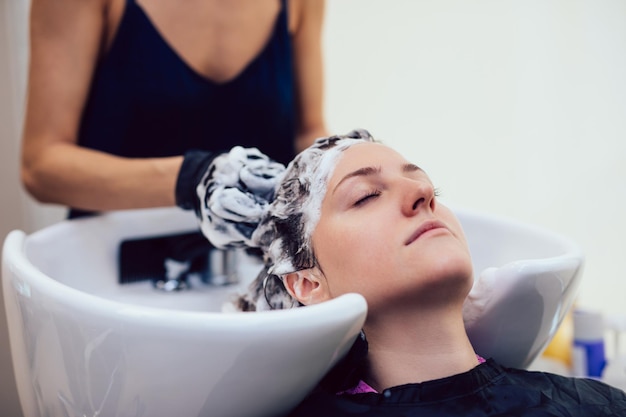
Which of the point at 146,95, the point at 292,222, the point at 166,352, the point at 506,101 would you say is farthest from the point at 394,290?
the point at 506,101

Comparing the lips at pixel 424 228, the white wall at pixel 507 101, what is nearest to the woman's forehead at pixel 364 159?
the lips at pixel 424 228

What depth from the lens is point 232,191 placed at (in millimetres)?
974

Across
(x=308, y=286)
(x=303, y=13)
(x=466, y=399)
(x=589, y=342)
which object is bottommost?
(x=589, y=342)

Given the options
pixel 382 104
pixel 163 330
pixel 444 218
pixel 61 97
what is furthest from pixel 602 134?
pixel 163 330

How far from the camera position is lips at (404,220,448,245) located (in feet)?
2.62

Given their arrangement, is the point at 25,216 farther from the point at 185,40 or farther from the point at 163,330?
the point at 163,330

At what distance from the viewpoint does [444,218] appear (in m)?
0.88

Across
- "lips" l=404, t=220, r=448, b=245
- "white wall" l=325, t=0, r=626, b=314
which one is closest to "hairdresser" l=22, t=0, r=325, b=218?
"lips" l=404, t=220, r=448, b=245

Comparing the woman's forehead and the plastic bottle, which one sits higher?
the woman's forehead

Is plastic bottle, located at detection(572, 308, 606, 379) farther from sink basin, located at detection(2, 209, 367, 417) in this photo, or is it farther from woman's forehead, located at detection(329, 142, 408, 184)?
sink basin, located at detection(2, 209, 367, 417)

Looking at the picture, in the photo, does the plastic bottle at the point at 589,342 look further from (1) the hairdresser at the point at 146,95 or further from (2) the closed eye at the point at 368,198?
(2) the closed eye at the point at 368,198

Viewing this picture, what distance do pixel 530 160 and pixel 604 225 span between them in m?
0.38

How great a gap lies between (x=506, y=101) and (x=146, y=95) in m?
1.27

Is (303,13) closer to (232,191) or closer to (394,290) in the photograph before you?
(232,191)
